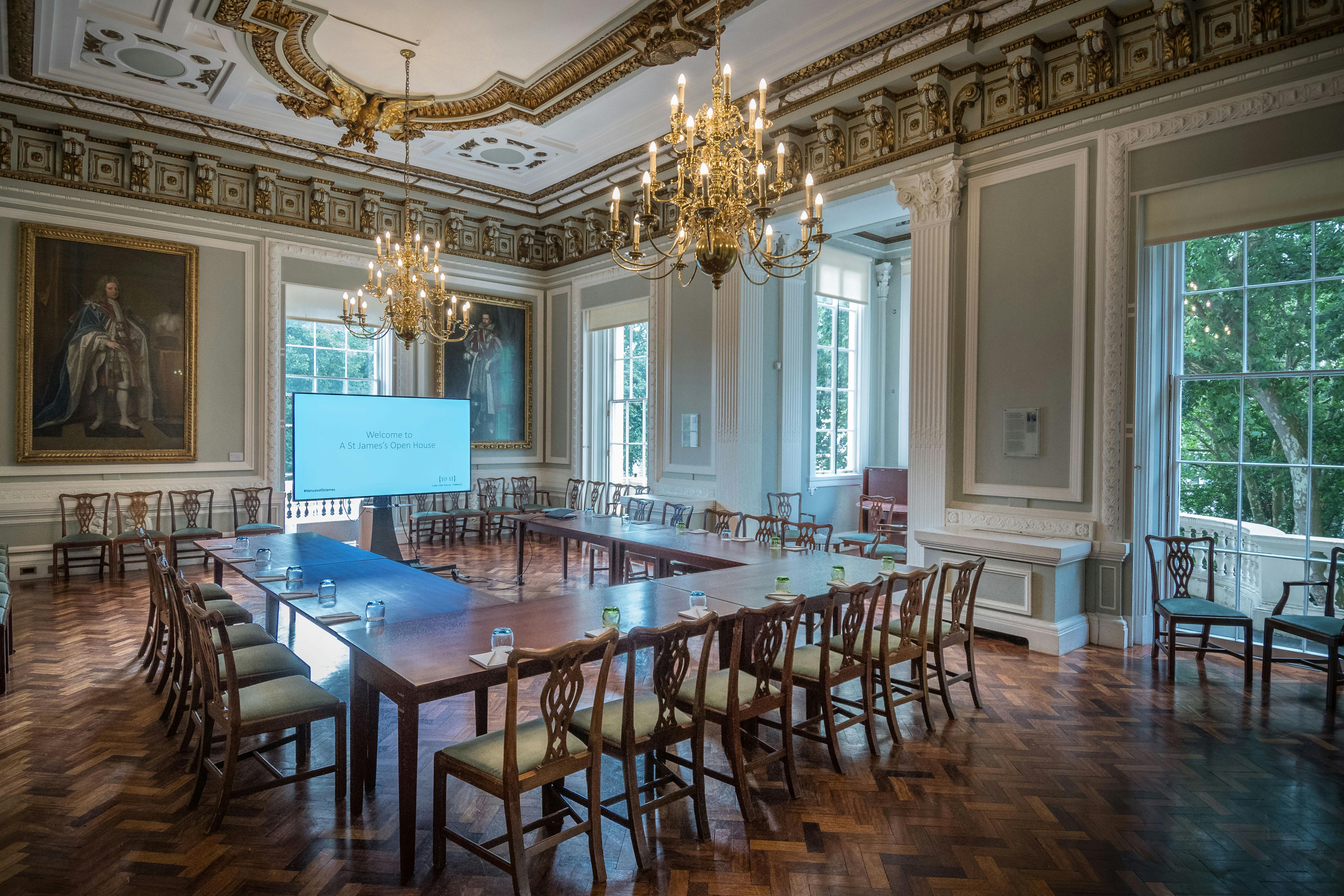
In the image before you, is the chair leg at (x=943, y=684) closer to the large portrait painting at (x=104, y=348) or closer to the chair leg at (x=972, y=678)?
the chair leg at (x=972, y=678)

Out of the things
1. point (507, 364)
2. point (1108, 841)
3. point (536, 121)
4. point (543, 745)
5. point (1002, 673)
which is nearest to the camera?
point (543, 745)

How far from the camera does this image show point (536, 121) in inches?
315

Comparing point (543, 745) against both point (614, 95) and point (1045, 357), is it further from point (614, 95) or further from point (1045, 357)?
point (614, 95)

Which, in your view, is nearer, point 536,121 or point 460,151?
point 536,121

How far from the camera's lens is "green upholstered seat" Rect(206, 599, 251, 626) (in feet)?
14.7

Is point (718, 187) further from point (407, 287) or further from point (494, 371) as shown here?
point (494, 371)

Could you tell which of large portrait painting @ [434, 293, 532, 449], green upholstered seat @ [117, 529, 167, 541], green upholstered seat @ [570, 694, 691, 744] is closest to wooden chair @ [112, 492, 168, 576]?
green upholstered seat @ [117, 529, 167, 541]

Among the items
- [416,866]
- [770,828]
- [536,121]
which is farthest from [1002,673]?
[536,121]

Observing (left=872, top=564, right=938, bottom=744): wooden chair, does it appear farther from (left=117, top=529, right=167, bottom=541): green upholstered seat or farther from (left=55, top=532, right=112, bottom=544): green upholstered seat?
(left=55, top=532, right=112, bottom=544): green upholstered seat

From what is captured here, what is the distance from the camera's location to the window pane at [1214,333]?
17.7 ft

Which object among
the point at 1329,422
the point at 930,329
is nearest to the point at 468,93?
the point at 930,329

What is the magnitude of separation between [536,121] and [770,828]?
730cm

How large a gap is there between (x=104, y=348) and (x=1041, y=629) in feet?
30.3

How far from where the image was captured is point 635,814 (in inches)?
106
